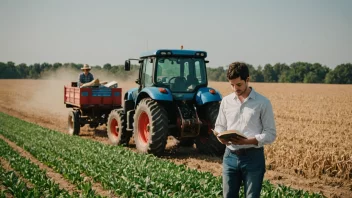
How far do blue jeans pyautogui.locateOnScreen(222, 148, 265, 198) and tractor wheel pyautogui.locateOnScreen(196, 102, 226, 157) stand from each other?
4.92 metres

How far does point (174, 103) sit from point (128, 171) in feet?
8.34

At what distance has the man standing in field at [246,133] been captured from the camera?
127 inches

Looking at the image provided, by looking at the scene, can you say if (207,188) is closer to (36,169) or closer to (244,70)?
(244,70)

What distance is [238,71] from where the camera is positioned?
3.20 metres

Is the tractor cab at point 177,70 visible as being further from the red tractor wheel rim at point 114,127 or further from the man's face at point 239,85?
the man's face at point 239,85

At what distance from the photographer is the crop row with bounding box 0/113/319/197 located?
5.64 meters

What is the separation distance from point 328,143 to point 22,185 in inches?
321

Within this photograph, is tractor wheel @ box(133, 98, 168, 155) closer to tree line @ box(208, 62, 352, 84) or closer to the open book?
the open book

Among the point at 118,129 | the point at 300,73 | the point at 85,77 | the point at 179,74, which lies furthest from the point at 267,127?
the point at 300,73

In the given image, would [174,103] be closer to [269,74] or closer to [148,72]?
[148,72]

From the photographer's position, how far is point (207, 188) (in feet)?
18.7

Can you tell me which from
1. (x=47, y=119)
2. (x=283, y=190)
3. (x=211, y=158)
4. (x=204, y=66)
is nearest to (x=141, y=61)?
(x=204, y=66)

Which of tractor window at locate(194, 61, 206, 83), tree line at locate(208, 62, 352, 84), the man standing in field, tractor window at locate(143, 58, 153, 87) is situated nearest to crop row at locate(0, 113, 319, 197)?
tractor window at locate(143, 58, 153, 87)

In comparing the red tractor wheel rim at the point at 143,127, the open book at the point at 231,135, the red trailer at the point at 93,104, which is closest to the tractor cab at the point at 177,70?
the red tractor wheel rim at the point at 143,127
